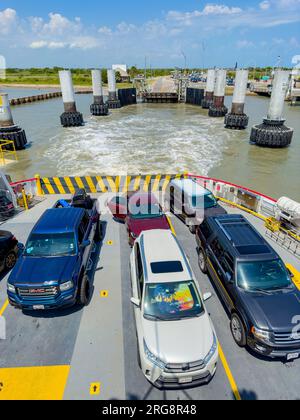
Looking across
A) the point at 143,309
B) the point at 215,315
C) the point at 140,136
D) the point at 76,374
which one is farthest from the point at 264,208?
the point at 140,136

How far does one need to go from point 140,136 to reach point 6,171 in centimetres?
1772

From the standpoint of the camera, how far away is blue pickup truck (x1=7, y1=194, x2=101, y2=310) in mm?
6590

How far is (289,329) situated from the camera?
5570mm

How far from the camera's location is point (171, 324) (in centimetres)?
562

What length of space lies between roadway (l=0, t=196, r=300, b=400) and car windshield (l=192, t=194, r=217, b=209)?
4.22 metres

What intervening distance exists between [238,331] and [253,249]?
Result: 2.10 m

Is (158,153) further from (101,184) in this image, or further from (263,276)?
(263,276)

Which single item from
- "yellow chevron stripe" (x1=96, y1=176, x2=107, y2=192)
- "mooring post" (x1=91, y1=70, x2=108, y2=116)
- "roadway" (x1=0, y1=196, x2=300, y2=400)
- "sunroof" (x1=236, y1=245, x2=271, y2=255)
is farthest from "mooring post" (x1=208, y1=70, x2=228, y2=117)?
"roadway" (x1=0, y1=196, x2=300, y2=400)

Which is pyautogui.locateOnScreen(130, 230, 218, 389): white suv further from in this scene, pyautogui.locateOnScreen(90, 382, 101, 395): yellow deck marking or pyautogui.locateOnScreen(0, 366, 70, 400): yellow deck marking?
pyautogui.locateOnScreen(0, 366, 70, 400): yellow deck marking

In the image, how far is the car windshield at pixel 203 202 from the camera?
37.3 ft

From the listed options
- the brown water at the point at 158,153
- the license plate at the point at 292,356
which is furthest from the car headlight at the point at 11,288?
the brown water at the point at 158,153

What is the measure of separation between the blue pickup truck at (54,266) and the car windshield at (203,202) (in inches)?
185

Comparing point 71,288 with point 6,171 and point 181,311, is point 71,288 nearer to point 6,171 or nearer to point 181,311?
point 181,311

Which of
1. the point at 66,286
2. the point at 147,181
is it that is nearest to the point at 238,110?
the point at 147,181
